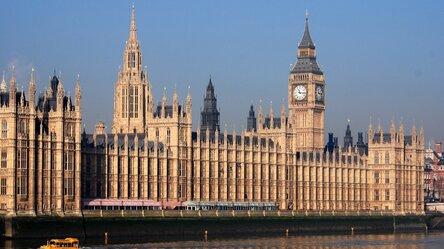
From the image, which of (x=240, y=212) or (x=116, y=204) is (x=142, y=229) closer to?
(x=116, y=204)

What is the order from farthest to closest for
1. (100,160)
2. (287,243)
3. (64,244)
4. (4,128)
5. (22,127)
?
1. (100,160)
2. (287,243)
3. (22,127)
4. (4,128)
5. (64,244)

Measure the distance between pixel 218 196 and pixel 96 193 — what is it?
27.1 meters

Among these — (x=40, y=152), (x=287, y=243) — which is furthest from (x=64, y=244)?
(x=287, y=243)

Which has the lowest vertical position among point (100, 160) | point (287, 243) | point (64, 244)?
point (287, 243)

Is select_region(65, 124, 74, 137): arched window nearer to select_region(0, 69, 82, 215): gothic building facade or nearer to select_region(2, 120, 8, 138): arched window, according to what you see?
select_region(0, 69, 82, 215): gothic building facade

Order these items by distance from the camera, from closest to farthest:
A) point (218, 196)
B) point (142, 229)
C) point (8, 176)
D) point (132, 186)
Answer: point (8, 176), point (142, 229), point (132, 186), point (218, 196)

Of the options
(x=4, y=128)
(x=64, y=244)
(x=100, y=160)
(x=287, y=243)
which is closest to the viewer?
(x=64, y=244)

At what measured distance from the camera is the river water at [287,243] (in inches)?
5684

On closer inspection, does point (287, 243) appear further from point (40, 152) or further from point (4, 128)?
point (4, 128)

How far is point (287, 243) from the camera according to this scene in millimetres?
158375

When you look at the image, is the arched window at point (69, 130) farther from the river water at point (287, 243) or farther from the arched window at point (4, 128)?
the river water at point (287, 243)

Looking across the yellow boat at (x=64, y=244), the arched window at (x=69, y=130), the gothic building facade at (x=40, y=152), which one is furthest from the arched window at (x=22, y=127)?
the yellow boat at (x=64, y=244)

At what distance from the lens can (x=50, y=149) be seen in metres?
154

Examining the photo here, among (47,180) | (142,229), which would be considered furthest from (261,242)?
(47,180)
